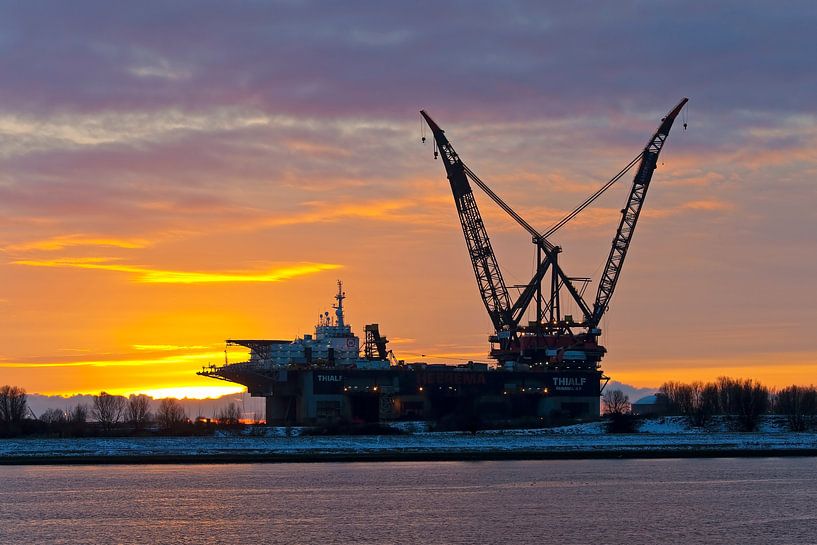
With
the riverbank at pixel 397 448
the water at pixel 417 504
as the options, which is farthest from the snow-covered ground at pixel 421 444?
the water at pixel 417 504

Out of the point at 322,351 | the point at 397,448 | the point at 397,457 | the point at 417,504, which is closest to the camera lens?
the point at 417,504

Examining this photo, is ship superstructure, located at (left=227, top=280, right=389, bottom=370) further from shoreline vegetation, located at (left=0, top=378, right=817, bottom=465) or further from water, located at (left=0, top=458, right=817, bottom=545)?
water, located at (left=0, top=458, right=817, bottom=545)

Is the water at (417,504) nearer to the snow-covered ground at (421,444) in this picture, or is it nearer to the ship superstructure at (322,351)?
the snow-covered ground at (421,444)

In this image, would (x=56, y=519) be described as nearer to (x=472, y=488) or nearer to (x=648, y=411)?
(x=472, y=488)

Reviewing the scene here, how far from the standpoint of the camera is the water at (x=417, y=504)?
60.0 metres

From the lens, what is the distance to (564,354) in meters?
194

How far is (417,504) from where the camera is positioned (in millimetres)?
72875

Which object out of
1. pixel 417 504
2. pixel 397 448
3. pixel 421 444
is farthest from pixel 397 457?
pixel 417 504

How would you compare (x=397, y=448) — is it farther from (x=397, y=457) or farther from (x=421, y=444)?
(x=397, y=457)

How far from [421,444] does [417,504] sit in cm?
5653

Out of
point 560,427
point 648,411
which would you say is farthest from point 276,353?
point 648,411

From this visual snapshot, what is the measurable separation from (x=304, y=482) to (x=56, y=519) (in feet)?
78.6

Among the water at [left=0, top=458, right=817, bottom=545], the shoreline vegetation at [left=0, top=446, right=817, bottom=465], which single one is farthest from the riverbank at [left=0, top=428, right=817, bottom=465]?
the water at [left=0, top=458, right=817, bottom=545]

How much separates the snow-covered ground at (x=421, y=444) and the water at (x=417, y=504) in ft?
34.2
